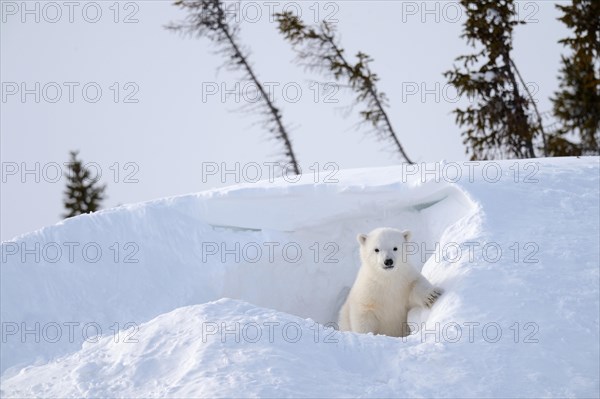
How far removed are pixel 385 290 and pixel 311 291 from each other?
6.39 ft

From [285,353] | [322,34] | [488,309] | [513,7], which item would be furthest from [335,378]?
[513,7]

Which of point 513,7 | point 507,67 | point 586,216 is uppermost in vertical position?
point 513,7

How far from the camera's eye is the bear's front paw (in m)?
7.29

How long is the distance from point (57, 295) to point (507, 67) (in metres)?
14.4

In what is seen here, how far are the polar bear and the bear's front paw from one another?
142 millimetres

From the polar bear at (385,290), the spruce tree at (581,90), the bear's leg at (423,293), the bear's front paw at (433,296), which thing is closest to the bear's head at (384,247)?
the polar bear at (385,290)

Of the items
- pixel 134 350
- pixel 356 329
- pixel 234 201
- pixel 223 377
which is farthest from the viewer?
pixel 234 201

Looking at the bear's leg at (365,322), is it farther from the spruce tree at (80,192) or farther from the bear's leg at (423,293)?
the spruce tree at (80,192)

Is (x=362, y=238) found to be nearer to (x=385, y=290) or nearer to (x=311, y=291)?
(x=385, y=290)

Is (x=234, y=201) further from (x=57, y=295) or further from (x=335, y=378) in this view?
(x=335, y=378)

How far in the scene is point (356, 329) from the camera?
7.75m

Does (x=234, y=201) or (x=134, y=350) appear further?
(x=234, y=201)

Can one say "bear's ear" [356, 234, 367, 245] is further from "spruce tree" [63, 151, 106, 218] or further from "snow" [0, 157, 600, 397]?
"spruce tree" [63, 151, 106, 218]

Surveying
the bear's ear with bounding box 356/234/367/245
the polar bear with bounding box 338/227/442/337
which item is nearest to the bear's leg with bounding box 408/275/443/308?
the polar bear with bounding box 338/227/442/337
